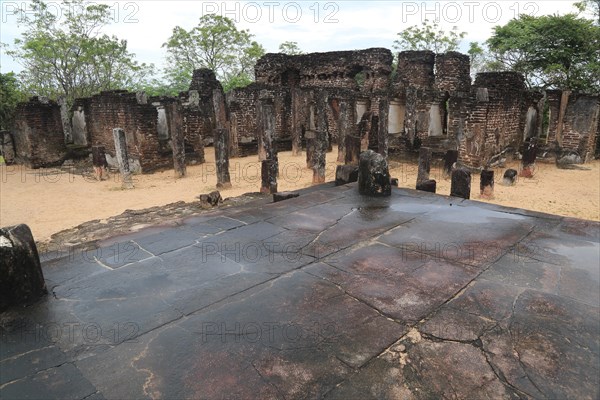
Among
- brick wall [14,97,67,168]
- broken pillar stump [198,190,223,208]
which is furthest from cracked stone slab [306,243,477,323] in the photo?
brick wall [14,97,67,168]

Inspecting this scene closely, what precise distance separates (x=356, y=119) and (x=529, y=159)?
22.6 feet

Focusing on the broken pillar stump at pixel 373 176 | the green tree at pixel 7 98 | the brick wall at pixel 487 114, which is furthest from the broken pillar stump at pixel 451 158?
the green tree at pixel 7 98

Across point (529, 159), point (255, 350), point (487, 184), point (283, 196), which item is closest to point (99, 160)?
point (283, 196)

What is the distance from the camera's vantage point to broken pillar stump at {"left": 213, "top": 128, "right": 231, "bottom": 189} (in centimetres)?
918

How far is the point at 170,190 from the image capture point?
30.8 feet

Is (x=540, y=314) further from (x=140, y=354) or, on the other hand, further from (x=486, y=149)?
(x=486, y=149)

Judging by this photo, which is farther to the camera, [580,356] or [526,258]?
[526,258]

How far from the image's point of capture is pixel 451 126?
1165cm

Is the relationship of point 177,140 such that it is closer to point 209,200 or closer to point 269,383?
point 209,200

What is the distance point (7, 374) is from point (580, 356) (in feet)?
9.08

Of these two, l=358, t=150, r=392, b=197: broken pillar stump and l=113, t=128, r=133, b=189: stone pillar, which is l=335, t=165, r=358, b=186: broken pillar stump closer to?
l=358, t=150, r=392, b=197: broken pillar stump

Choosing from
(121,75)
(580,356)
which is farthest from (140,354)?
(121,75)

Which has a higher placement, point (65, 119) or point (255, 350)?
point (65, 119)

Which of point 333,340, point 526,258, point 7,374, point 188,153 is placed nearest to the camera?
point 7,374
